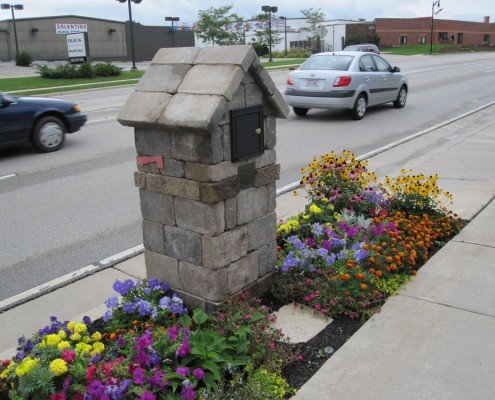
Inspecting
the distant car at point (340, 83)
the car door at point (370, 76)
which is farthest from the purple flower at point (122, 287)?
the car door at point (370, 76)

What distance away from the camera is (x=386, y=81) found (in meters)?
15.0

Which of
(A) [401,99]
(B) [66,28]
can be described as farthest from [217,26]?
(A) [401,99]

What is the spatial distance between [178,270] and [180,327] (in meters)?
0.53

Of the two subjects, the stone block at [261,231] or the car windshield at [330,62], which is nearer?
the stone block at [261,231]

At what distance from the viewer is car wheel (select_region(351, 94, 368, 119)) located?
545 inches

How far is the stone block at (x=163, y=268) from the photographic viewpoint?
158 inches

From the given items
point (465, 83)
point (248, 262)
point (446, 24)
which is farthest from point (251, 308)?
point (446, 24)

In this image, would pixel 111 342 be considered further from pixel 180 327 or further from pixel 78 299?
pixel 78 299

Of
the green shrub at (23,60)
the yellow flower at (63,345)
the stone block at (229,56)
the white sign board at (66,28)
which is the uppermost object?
the white sign board at (66,28)

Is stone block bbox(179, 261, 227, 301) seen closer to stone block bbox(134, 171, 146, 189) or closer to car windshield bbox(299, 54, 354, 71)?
stone block bbox(134, 171, 146, 189)

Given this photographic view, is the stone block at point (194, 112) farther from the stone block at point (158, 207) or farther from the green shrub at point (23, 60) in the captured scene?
the green shrub at point (23, 60)

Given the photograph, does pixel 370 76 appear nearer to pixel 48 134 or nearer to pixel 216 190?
pixel 48 134

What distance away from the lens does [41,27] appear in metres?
51.8

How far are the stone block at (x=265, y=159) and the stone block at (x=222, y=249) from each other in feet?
1.64
